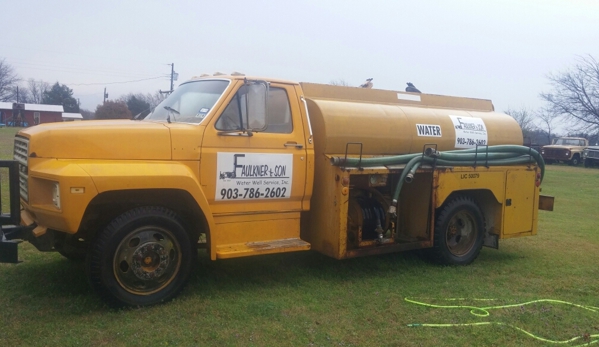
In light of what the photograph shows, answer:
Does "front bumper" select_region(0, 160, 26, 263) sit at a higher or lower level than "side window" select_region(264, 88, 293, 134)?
lower

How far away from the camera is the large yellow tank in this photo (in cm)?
650

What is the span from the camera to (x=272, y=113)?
6.20 m

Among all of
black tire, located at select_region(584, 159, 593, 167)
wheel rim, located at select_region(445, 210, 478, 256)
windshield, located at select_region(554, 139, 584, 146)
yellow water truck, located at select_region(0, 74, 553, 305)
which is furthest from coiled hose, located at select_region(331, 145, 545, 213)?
windshield, located at select_region(554, 139, 584, 146)

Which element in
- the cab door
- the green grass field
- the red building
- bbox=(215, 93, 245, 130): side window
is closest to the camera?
the green grass field

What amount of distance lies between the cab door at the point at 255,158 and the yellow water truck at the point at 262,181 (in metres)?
0.01

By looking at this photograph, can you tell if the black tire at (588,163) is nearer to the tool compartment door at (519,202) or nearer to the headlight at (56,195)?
the tool compartment door at (519,202)

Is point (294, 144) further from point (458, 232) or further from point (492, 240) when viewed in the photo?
point (492, 240)

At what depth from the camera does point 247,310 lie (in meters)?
5.30

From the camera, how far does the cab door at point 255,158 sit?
5.64 meters

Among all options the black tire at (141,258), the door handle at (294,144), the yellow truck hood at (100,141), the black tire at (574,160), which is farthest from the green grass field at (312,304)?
the black tire at (574,160)

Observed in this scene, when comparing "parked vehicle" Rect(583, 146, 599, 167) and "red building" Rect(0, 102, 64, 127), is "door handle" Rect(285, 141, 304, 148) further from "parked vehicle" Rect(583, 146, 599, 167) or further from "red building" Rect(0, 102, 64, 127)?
"red building" Rect(0, 102, 64, 127)

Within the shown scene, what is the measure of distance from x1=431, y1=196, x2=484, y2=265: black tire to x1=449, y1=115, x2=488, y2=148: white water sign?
2.70 ft

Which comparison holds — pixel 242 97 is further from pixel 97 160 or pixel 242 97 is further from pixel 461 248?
pixel 461 248

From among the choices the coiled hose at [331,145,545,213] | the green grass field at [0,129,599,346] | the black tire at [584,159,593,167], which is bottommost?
the green grass field at [0,129,599,346]
